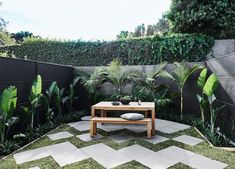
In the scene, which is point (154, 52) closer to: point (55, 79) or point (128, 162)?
point (55, 79)

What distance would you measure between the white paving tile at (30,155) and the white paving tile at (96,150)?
2.17 ft

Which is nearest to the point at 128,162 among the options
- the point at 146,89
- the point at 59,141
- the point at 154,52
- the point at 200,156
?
the point at 200,156

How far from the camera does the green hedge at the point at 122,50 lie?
6828 mm

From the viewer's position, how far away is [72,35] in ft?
27.3

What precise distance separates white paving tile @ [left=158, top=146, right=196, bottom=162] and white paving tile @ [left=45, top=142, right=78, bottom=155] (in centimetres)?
161

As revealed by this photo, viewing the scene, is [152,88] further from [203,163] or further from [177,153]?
[203,163]

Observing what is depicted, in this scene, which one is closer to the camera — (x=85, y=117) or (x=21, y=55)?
(x=85, y=117)

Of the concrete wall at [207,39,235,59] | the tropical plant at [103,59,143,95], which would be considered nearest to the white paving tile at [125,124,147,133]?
the tropical plant at [103,59,143,95]

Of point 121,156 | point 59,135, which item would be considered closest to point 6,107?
point 59,135

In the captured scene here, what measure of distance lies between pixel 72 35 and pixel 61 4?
1618mm

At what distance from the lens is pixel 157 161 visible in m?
2.90

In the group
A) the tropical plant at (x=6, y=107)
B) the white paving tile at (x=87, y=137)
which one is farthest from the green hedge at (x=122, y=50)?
the tropical plant at (x=6, y=107)

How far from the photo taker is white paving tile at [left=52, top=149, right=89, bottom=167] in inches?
113

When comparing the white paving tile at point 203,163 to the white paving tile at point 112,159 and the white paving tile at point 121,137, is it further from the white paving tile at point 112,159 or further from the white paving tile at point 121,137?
the white paving tile at point 121,137
